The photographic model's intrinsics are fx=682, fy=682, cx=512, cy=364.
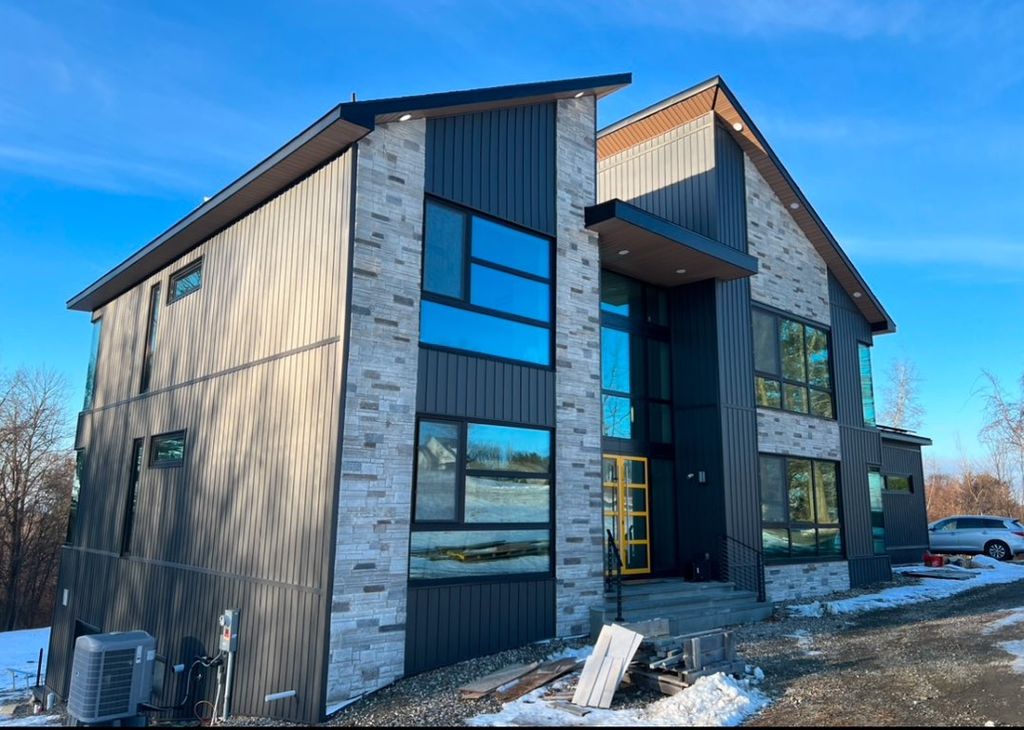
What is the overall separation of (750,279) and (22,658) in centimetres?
2307

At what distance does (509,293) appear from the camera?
923 cm

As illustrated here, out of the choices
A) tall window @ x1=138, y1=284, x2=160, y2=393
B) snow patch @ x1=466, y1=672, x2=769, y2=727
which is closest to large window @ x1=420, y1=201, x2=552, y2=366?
snow patch @ x1=466, y1=672, x2=769, y2=727

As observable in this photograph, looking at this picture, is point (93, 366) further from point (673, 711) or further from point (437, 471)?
point (673, 711)

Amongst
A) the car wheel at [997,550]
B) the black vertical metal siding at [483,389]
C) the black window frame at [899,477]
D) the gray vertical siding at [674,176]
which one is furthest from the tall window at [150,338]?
the car wheel at [997,550]

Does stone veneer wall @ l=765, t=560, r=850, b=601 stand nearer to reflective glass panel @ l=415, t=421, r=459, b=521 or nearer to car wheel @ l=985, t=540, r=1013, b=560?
reflective glass panel @ l=415, t=421, r=459, b=521

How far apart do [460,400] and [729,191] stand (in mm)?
8136

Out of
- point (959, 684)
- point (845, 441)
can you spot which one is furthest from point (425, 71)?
point (845, 441)

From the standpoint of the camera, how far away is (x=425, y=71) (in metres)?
10.6

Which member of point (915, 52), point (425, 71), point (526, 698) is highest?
point (915, 52)

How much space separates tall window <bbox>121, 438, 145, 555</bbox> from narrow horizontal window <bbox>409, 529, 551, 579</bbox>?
6906mm

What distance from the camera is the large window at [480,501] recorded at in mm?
7914

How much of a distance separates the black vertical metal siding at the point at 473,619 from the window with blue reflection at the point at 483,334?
2.90 m

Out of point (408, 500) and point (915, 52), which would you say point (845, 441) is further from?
point (408, 500)

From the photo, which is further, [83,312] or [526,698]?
[83,312]
